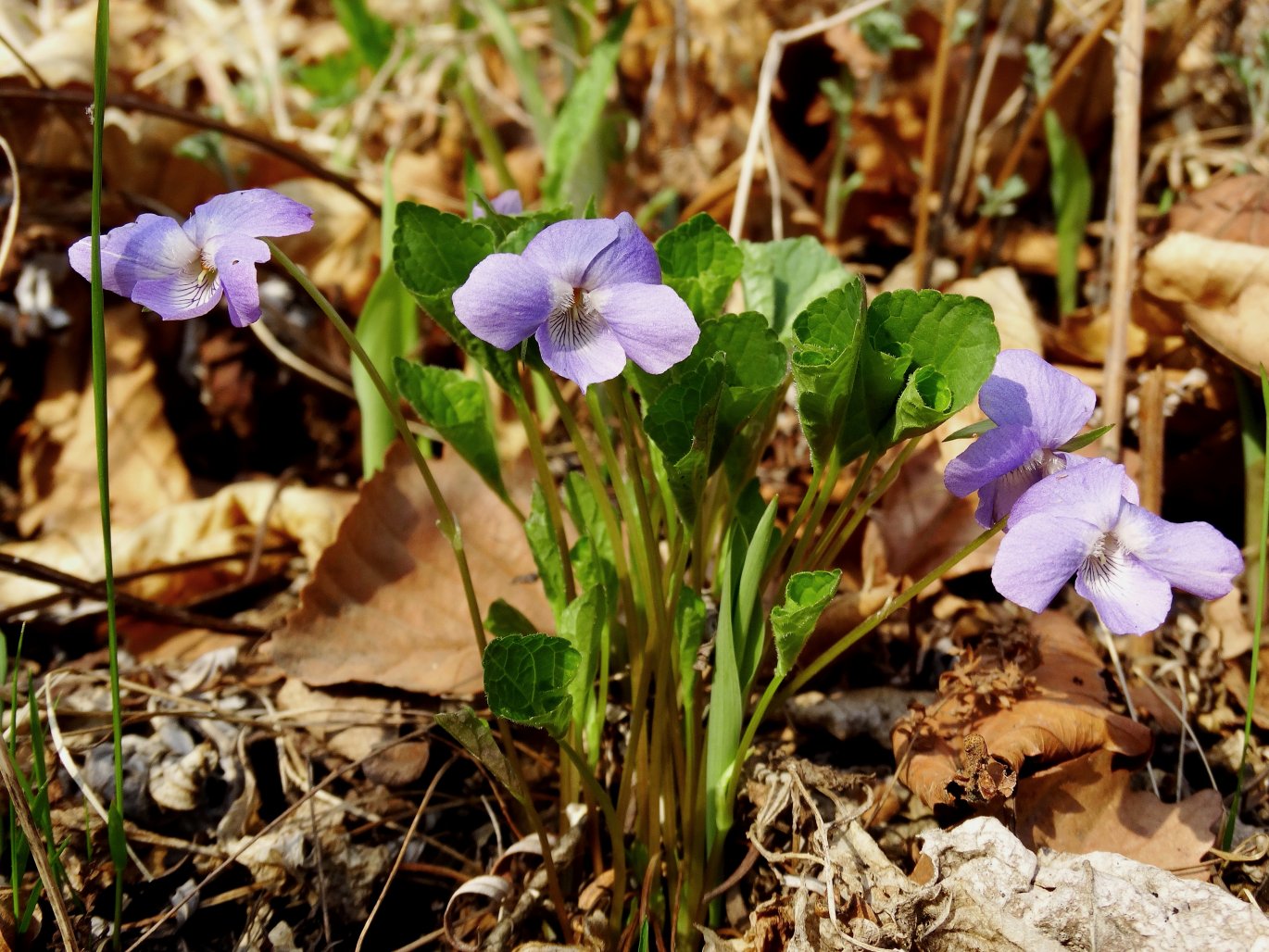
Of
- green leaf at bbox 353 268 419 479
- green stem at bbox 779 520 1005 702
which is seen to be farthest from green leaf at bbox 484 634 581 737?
green leaf at bbox 353 268 419 479

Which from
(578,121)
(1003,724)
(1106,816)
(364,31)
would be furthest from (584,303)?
(364,31)

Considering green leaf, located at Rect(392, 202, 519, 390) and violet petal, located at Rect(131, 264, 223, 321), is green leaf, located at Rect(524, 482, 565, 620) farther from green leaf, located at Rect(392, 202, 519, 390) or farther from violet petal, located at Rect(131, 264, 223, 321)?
violet petal, located at Rect(131, 264, 223, 321)

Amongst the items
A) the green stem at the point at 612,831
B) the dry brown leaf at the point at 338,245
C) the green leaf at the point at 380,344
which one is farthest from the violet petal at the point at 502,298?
the dry brown leaf at the point at 338,245

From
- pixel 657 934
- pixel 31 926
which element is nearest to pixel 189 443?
pixel 31 926

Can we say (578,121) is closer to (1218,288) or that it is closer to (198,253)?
(1218,288)

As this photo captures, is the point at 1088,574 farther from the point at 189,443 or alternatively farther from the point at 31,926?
the point at 189,443

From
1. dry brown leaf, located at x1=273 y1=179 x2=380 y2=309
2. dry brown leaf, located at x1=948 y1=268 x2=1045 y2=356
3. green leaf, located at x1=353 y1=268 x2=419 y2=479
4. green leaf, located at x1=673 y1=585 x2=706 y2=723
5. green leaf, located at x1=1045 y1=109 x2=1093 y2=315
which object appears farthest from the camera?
dry brown leaf, located at x1=273 y1=179 x2=380 y2=309
